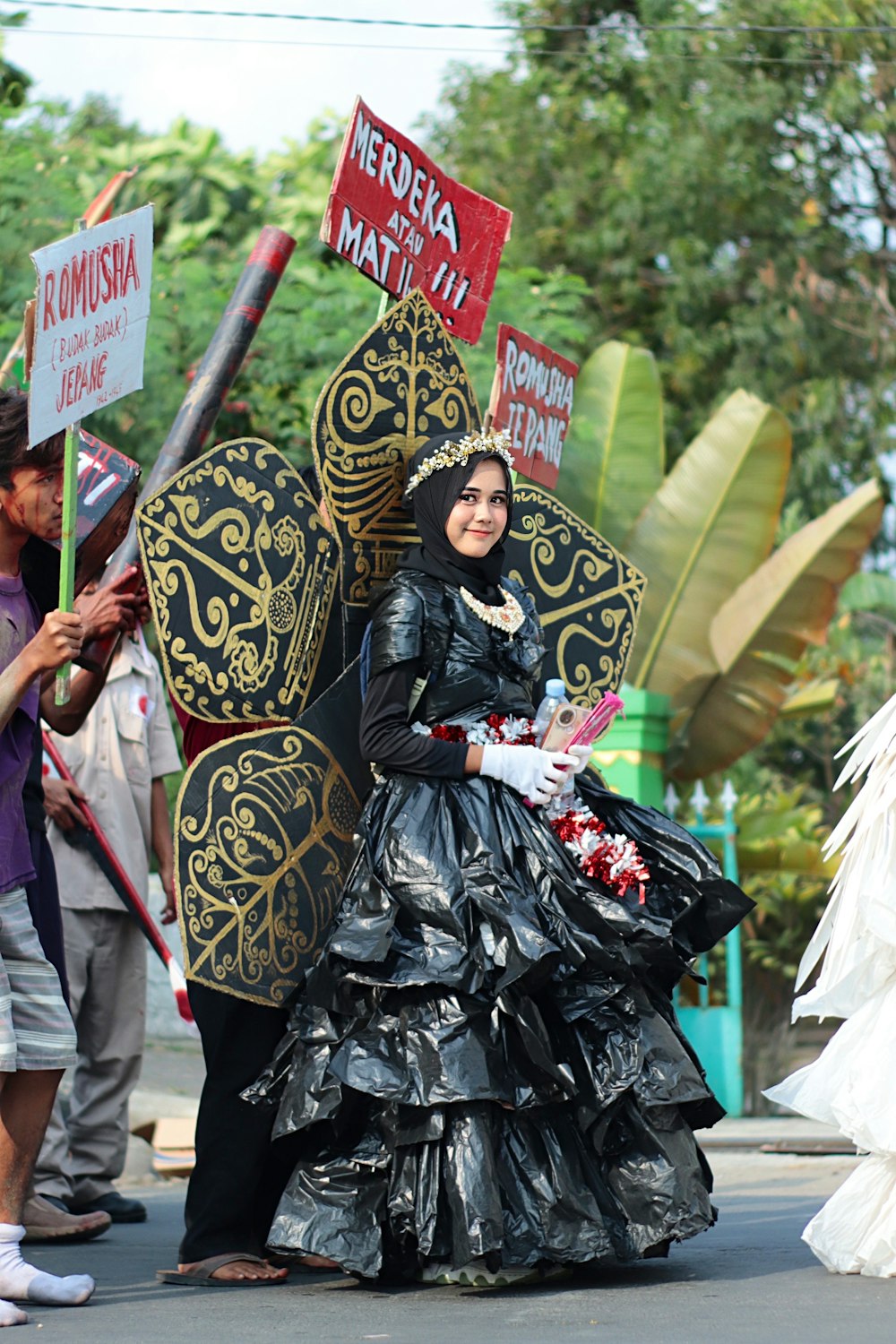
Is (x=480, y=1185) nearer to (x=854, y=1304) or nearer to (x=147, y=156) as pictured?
(x=854, y=1304)

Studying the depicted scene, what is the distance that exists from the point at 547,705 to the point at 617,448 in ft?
22.7

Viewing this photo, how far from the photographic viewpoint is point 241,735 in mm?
A: 4219

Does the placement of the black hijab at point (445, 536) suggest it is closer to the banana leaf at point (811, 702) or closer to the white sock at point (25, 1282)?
the white sock at point (25, 1282)

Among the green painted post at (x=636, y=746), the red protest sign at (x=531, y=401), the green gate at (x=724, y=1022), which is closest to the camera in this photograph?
the red protest sign at (x=531, y=401)

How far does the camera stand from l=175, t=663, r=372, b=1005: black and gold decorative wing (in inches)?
160

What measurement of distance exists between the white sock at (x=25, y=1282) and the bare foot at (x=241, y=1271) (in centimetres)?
36

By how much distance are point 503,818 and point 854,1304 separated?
1278mm

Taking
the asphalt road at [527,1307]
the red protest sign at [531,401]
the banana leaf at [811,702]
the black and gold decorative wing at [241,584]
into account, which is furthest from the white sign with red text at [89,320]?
the banana leaf at [811,702]

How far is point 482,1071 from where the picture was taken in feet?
12.5

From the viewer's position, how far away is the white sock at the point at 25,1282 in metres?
3.69

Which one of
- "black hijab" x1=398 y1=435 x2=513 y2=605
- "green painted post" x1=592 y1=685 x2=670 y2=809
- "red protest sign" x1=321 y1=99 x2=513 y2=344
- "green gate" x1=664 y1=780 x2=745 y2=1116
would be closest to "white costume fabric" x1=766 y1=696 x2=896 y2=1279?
"black hijab" x1=398 y1=435 x2=513 y2=605

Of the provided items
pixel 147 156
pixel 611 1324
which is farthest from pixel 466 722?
pixel 147 156

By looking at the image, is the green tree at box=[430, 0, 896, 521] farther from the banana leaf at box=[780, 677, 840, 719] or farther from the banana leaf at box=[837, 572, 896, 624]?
the banana leaf at box=[780, 677, 840, 719]

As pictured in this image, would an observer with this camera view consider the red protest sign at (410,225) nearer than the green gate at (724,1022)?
Yes
